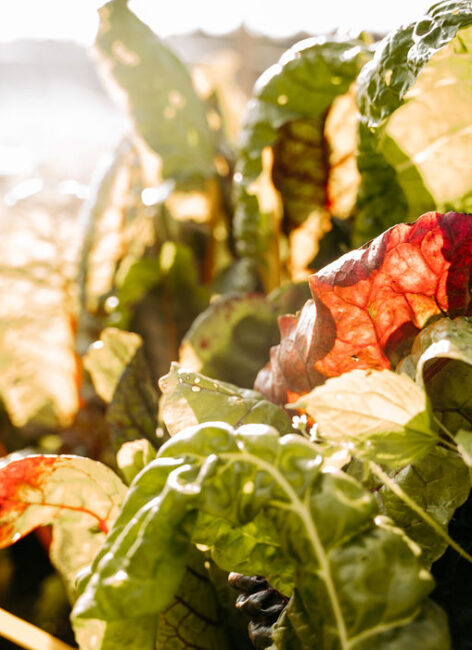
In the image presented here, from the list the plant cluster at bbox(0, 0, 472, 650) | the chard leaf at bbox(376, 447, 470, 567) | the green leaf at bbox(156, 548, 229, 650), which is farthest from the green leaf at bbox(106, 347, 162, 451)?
the chard leaf at bbox(376, 447, 470, 567)

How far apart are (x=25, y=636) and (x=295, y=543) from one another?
0.85 feet

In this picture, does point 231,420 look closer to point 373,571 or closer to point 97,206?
point 373,571

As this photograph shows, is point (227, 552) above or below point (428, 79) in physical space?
below

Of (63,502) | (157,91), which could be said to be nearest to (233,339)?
(63,502)

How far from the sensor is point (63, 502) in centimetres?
45

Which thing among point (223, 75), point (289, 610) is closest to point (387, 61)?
point (289, 610)

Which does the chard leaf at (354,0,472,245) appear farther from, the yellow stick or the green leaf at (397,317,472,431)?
the yellow stick

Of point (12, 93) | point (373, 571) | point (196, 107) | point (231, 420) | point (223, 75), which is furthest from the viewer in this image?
point (12, 93)

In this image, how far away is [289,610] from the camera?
335 mm

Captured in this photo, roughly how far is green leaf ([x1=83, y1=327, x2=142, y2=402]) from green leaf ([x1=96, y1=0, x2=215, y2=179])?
32 cm

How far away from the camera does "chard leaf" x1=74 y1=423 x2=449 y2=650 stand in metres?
0.28

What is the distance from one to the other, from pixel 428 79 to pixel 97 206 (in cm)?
46

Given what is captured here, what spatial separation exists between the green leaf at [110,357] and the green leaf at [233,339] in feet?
0.18

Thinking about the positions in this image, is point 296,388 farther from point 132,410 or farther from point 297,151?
point 297,151
